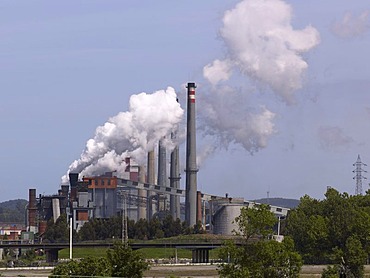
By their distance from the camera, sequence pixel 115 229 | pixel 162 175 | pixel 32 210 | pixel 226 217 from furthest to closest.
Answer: pixel 162 175 < pixel 32 210 < pixel 226 217 < pixel 115 229

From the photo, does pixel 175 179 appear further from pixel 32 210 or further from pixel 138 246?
pixel 138 246

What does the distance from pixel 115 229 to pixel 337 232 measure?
255ft

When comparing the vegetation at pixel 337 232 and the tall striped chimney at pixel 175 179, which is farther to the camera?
the tall striped chimney at pixel 175 179

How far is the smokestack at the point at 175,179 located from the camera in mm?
187375

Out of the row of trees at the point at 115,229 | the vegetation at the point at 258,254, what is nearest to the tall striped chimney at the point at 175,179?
the row of trees at the point at 115,229

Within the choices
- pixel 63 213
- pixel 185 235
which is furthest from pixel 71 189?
pixel 185 235

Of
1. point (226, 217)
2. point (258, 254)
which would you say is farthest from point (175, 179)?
point (258, 254)

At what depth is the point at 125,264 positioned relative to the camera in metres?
56.8

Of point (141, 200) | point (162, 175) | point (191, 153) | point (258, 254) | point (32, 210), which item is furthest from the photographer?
point (162, 175)

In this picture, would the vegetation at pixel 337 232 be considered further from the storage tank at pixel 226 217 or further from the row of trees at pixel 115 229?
the storage tank at pixel 226 217

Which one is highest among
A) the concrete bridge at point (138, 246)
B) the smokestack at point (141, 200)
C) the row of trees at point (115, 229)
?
the smokestack at point (141, 200)

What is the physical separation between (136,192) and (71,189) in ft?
44.1

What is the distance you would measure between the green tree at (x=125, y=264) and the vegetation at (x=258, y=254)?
5.24 m

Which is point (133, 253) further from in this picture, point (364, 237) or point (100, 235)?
point (100, 235)
